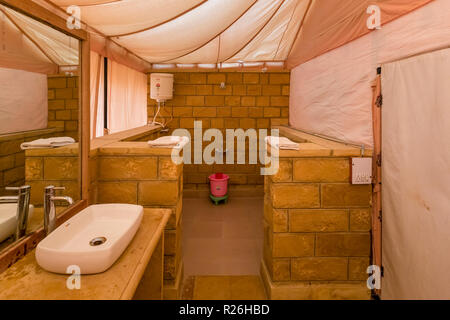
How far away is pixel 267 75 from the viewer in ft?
17.9

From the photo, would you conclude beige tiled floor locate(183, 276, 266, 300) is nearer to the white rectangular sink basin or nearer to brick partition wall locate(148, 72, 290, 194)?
the white rectangular sink basin

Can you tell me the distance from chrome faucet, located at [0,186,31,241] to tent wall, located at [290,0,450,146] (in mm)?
2371

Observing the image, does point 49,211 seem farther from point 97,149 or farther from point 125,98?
point 125,98

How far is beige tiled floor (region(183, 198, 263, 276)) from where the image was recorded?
10.0 feet

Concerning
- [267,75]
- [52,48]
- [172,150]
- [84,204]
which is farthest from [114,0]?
[267,75]

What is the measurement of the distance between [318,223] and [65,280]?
6.11 ft

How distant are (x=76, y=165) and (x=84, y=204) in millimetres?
269

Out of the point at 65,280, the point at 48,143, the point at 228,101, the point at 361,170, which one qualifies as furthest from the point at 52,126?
the point at 228,101

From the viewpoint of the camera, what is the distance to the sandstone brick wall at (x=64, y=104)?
5.69 feet

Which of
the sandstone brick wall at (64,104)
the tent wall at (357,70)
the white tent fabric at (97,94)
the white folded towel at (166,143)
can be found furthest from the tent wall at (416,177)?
the white tent fabric at (97,94)

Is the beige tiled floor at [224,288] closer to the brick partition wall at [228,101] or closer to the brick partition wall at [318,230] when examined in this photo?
the brick partition wall at [318,230]

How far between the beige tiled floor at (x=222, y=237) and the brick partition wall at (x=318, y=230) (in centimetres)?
64

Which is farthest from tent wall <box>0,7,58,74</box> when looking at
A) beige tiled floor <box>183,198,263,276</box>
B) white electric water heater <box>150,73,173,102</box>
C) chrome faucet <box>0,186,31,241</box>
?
white electric water heater <box>150,73,173,102</box>
